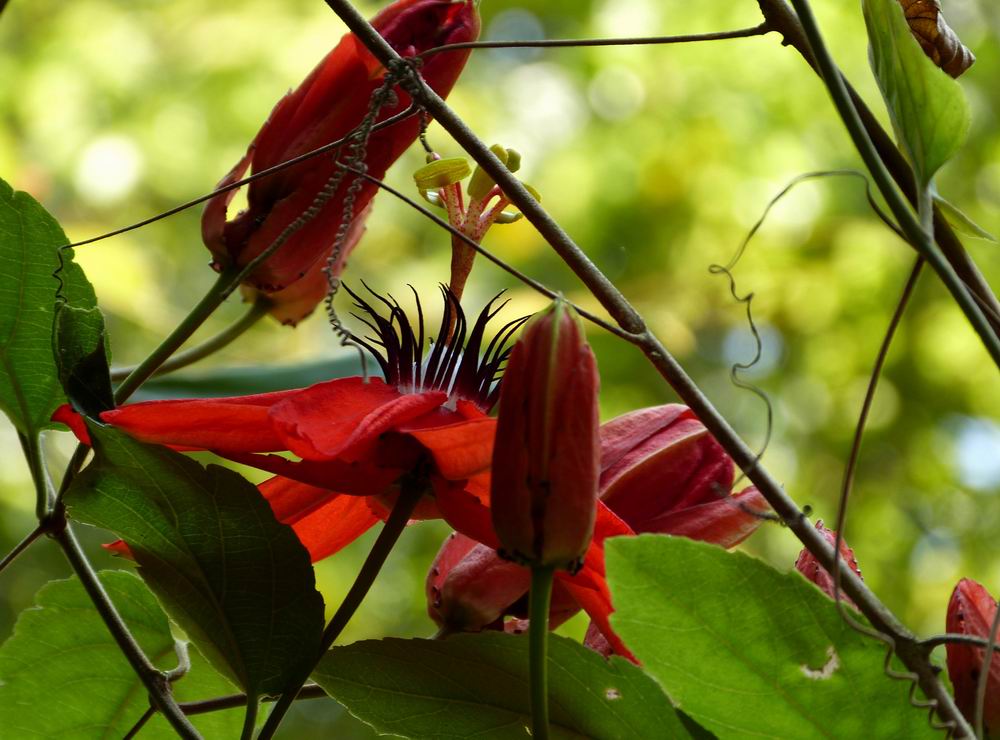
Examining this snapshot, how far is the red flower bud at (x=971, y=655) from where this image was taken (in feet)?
1.01

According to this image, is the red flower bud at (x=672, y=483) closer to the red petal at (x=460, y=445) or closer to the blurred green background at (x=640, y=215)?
the red petal at (x=460, y=445)

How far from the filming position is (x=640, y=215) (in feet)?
→ 6.98

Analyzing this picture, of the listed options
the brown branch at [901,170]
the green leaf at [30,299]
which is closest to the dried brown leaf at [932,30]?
the brown branch at [901,170]

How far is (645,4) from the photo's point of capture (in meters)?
2.06

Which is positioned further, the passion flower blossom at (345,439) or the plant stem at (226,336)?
the plant stem at (226,336)

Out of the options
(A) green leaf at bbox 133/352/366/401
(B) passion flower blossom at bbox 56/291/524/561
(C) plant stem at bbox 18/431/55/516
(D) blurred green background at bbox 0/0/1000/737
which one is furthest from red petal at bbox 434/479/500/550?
(D) blurred green background at bbox 0/0/1000/737

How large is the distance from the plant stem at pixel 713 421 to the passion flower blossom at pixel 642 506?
64 mm

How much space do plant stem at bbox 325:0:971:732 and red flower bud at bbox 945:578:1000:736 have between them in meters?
0.05

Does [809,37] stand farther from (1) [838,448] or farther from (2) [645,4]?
(1) [838,448]

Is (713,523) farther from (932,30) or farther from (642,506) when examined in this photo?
(932,30)

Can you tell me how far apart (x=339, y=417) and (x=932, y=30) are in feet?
0.60

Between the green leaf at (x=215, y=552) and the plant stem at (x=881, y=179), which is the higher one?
the plant stem at (x=881, y=179)

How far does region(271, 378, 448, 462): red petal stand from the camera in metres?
0.27

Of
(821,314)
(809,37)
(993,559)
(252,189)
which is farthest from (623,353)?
(809,37)
